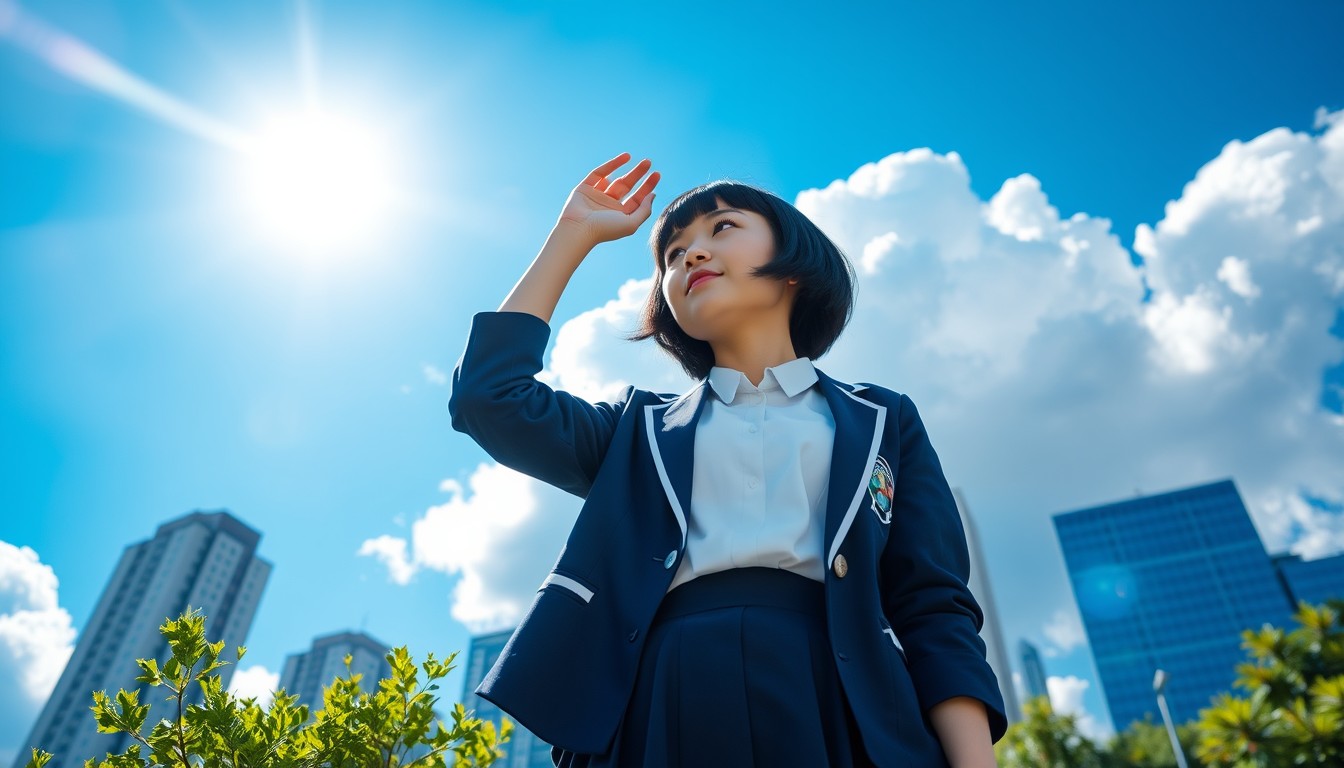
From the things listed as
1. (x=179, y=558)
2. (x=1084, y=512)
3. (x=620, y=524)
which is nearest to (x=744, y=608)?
(x=620, y=524)

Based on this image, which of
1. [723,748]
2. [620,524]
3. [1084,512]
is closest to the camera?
[723,748]

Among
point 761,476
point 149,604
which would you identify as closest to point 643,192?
point 761,476

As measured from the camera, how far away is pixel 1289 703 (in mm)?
9867

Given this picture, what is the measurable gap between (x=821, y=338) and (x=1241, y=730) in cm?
1200

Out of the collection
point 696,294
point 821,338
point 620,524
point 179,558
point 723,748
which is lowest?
point 723,748

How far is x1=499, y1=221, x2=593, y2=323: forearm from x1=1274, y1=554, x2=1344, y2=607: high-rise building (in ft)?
390

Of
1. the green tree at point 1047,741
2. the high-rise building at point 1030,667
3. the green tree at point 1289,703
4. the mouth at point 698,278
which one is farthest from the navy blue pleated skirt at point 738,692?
the high-rise building at point 1030,667

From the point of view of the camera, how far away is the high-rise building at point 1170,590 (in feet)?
324

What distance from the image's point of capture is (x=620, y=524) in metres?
1.53

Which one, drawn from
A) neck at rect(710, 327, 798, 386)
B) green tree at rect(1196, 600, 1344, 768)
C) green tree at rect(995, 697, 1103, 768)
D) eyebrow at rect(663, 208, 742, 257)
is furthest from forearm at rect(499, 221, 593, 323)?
green tree at rect(995, 697, 1103, 768)

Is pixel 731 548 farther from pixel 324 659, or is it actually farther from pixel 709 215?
pixel 324 659

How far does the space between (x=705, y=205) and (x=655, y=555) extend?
42.0 inches

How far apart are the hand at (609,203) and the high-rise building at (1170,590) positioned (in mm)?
119931

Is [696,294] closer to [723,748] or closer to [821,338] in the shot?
[821,338]
